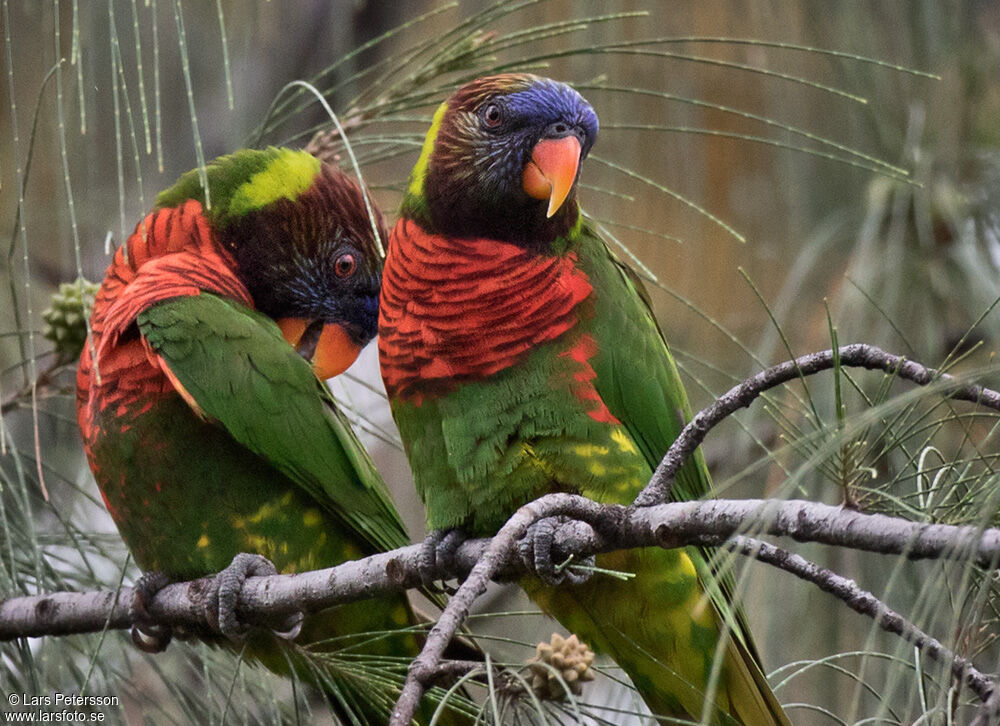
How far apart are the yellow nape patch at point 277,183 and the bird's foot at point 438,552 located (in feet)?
2.75

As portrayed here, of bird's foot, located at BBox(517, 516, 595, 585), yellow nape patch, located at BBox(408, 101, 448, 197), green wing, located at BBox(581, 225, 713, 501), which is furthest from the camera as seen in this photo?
yellow nape patch, located at BBox(408, 101, 448, 197)

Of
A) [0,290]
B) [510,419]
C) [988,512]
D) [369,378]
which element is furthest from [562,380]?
[369,378]

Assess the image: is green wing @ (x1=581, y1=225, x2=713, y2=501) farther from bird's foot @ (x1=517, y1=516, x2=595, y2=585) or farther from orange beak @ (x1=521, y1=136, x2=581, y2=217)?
bird's foot @ (x1=517, y1=516, x2=595, y2=585)

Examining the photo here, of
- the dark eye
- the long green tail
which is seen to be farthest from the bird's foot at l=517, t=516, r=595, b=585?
the dark eye

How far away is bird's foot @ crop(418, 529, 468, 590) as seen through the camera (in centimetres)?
162

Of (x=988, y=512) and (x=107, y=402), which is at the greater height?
(x=988, y=512)

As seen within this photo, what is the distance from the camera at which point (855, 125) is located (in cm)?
274

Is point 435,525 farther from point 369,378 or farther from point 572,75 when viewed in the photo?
point 369,378

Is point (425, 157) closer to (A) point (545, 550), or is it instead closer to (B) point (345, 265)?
(B) point (345, 265)

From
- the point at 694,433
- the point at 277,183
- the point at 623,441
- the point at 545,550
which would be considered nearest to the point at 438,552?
the point at 545,550

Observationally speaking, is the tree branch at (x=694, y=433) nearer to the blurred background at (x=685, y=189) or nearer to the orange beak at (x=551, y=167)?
the blurred background at (x=685, y=189)

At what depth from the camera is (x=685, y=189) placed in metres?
3.31

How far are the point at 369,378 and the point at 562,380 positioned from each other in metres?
2.13

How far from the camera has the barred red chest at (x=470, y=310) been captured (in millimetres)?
1843
